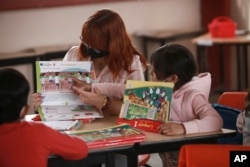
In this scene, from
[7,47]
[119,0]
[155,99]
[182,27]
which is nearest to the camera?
[155,99]

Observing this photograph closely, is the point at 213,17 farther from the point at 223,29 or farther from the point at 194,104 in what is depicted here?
the point at 194,104

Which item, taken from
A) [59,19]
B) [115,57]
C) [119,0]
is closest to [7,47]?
[59,19]

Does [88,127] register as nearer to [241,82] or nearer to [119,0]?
[119,0]

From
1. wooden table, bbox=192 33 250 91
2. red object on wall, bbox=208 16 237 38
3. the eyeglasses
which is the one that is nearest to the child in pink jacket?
the eyeglasses

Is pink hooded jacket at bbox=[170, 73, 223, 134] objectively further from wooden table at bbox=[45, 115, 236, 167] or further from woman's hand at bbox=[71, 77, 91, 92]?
woman's hand at bbox=[71, 77, 91, 92]

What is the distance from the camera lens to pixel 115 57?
3305 millimetres

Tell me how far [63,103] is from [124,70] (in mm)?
461

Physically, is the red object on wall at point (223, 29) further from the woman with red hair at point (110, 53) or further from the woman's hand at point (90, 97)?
the woman's hand at point (90, 97)

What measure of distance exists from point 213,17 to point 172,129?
14.0 feet

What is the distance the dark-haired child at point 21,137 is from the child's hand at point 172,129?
416mm

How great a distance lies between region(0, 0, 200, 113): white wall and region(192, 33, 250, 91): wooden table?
1.24ft

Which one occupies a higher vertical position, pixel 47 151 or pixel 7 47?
pixel 7 47

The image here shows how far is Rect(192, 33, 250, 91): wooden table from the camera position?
570 centimetres

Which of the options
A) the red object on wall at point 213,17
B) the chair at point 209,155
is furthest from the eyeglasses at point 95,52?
the red object on wall at point 213,17
